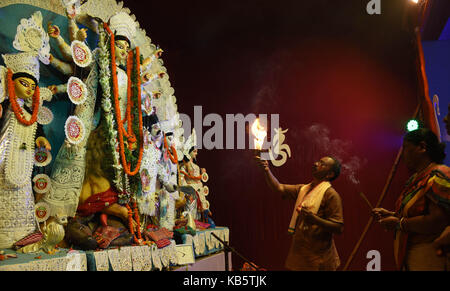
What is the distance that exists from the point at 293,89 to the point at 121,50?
419 cm

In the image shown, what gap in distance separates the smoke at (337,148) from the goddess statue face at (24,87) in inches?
214

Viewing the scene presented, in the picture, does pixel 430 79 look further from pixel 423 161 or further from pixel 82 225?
pixel 82 225

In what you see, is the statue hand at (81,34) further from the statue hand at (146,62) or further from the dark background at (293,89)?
the dark background at (293,89)

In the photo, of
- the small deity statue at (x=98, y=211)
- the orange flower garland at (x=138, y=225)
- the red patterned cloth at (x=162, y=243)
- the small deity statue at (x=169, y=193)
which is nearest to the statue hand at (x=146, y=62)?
the small deity statue at (x=169, y=193)

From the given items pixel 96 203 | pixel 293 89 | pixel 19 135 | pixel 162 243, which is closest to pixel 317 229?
pixel 162 243

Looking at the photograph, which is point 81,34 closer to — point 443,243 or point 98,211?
point 98,211

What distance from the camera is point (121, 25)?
4457 millimetres

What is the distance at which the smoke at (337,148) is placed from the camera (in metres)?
6.83

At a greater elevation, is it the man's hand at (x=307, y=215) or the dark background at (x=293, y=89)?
the dark background at (x=293, y=89)

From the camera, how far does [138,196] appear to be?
14.0 ft

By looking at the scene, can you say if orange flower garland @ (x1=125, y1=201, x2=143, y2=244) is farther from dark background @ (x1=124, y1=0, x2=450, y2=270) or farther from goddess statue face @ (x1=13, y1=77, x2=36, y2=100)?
dark background @ (x1=124, y1=0, x2=450, y2=270)

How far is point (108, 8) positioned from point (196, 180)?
331 cm

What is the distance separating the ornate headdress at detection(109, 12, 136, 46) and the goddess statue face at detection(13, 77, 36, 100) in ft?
5.20

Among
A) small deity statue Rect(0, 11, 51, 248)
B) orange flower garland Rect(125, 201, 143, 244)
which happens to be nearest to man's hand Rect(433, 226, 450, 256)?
orange flower garland Rect(125, 201, 143, 244)
